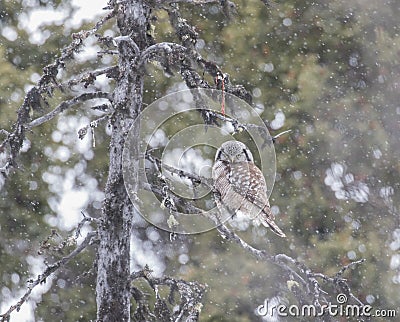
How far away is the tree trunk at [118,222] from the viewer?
3986 millimetres

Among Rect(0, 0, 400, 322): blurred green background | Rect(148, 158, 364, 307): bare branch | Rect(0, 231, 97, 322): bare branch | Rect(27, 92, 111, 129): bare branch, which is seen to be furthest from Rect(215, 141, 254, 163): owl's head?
Rect(0, 0, 400, 322): blurred green background

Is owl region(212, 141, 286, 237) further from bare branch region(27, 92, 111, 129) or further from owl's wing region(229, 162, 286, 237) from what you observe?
bare branch region(27, 92, 111, 129)

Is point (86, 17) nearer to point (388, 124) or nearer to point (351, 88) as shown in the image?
point (351, 88)

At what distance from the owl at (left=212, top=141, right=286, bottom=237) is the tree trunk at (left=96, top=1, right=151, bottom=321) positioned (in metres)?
0.62

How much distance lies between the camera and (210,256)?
23.1 ft

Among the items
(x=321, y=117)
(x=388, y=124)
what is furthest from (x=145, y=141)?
(x=388, y=124)

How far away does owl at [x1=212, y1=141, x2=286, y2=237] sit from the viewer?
4199 mm

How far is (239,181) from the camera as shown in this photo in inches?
166

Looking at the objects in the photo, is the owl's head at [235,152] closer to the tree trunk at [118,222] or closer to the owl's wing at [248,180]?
the owl's wing at [248,180]

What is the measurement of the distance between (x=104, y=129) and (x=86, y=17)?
1312 millimetres

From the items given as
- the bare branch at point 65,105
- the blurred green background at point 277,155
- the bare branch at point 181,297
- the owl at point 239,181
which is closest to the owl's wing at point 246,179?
the owl at point 239,181

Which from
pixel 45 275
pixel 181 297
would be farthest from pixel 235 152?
pixel 45 275

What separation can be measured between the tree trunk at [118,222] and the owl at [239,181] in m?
0.62

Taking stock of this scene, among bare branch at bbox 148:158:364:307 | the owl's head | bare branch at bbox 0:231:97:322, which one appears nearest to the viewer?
bare branch at bbox 148:158:364:307
